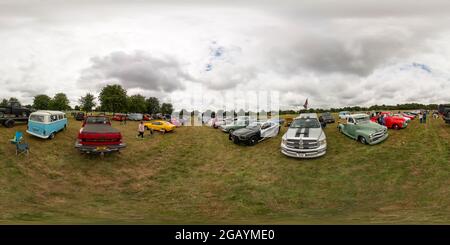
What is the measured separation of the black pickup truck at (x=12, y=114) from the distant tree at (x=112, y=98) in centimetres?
3351

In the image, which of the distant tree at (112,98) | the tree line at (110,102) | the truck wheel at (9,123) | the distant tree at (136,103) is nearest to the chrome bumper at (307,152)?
the truck wheel at (9,123)

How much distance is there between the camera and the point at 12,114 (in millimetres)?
22625

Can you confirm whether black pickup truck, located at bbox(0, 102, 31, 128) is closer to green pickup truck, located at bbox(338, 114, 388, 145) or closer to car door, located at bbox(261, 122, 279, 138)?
car door, located at bbox(261, 122, 279, 138)

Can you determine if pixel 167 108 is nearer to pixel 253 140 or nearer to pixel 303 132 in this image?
pixel 253 140

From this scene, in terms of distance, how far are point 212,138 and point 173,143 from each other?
152 inches

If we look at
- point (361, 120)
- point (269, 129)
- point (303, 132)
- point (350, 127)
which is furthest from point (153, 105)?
point (303, 132)

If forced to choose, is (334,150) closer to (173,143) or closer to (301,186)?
(301,186)

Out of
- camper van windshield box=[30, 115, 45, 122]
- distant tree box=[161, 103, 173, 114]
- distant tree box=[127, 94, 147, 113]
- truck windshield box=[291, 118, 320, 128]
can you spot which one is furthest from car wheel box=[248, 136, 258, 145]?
distant tree box=[161, 103, 173, 114]

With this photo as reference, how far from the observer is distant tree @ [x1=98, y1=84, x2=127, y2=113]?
56481 millimetres

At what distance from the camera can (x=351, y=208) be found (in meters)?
9.94

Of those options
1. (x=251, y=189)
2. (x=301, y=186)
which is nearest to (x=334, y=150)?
(x=301, y=186)

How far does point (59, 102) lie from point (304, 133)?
83239 millimetres

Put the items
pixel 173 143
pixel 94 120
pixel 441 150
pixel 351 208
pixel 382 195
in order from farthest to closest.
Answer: pixel 173 143
pixel 94 120
pixel 441 150
pixel 382 195
pixel 351 208

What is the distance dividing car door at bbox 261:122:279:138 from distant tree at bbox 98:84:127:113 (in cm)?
4358
